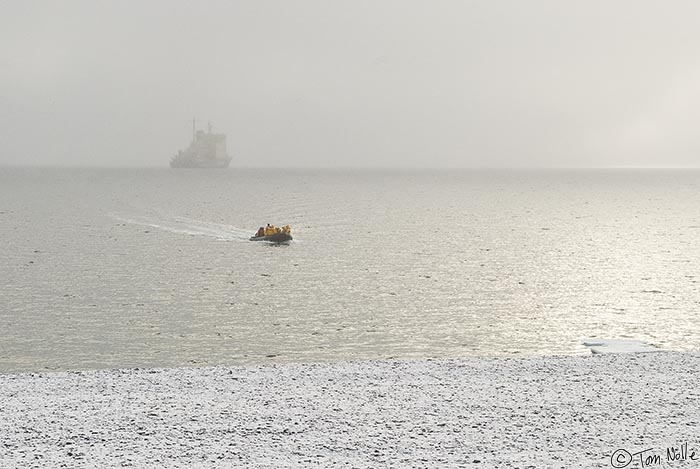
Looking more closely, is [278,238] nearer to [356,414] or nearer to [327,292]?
[327,292]

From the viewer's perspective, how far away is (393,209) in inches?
3617

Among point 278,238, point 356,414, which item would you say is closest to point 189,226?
point 278,238

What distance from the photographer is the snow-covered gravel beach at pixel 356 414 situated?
871 centimetres

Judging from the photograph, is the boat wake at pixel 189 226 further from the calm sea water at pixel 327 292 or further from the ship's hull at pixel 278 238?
the ship's hull at pixel 278 238

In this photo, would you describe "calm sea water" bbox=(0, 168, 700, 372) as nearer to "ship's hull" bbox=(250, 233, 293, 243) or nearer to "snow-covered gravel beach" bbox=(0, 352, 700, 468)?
"ship's hull" bbox=(250, 233, 293, 243)

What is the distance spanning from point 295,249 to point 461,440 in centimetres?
3699

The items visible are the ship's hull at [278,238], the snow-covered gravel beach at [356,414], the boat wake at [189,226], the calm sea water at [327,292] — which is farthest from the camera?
the boat wake at [189,226]

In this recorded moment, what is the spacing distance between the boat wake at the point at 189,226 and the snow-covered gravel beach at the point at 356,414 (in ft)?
133

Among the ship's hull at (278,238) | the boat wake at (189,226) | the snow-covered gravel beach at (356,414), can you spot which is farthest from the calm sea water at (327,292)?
the snow-covered gravel beach at (356,414)

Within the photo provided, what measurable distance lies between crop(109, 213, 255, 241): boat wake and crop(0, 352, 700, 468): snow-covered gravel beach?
40.6m

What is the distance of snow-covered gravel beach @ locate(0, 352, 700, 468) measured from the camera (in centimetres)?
871

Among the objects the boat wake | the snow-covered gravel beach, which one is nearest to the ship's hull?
the boat wake

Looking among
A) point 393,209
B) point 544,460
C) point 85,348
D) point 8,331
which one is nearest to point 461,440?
point 544,460

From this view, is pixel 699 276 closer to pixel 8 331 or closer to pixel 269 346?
pixel 269 346
